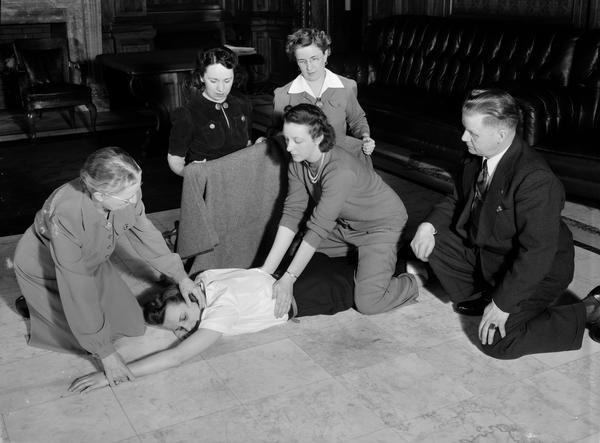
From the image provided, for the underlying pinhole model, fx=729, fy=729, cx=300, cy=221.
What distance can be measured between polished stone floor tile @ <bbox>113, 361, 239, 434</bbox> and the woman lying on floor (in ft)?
0.19

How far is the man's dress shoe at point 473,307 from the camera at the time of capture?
125 inches

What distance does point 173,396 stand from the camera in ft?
8.48

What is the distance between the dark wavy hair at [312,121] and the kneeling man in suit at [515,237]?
21.7 inches

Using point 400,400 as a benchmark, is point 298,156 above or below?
above

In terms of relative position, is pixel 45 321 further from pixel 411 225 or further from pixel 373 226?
pixel 411 225

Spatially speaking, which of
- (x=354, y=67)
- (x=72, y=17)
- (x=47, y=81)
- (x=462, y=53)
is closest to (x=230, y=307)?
(x=462, y=53)

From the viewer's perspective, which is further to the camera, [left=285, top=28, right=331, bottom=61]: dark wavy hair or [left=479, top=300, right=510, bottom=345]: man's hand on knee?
[left=285, top=28, right=331, bottom=61]: dark wavy hair

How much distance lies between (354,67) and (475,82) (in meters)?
1.25

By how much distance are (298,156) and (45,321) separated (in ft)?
3.99

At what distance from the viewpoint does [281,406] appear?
2.51 meters

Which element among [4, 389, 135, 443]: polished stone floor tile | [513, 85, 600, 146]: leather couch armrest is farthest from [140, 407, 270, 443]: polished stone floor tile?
[513, 85, 600, 146]: leather couch armrest

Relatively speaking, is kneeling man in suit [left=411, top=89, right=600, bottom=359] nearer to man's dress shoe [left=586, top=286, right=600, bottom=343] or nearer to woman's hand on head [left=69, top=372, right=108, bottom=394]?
man's dress shoe [left=586, top=286, right=600, bottom=343]

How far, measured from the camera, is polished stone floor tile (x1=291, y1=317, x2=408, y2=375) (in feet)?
9.20

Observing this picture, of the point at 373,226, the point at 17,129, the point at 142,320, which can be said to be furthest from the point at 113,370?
the point at 17,129
